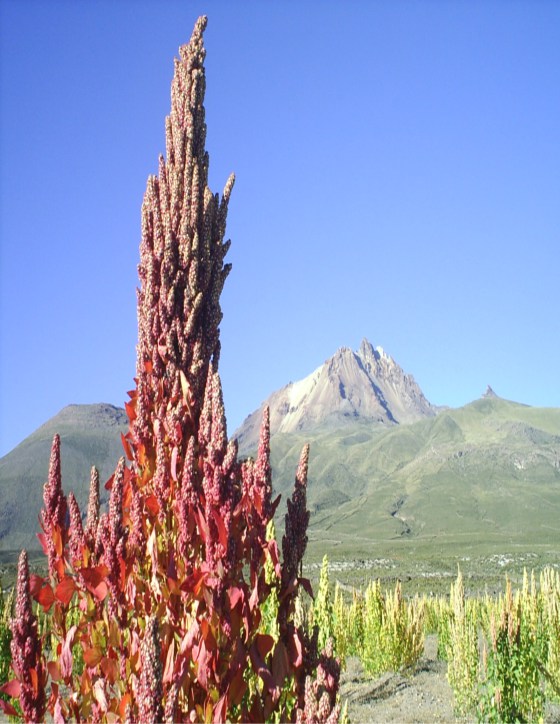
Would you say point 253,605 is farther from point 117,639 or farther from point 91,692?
point 91,692

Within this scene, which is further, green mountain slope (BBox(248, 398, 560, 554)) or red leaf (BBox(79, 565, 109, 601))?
green mountain slope (BBox(248, 398, 560, 554))

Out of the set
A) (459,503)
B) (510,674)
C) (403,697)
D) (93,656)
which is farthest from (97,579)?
(459,503)

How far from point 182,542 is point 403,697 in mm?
8590

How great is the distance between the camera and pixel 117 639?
2598 millimetres

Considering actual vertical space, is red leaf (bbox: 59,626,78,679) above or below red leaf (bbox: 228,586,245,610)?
below

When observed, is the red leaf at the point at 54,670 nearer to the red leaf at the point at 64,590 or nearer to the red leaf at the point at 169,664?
the red leaf at the point at 64,590

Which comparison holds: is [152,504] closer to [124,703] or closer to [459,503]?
[124,703]

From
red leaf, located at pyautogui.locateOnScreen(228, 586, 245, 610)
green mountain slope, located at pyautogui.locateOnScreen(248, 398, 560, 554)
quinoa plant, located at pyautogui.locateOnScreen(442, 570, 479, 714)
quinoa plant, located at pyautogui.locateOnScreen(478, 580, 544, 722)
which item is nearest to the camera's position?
red leaf, located at pyautogui.locateOnScreen(228, 586, 245, 610)

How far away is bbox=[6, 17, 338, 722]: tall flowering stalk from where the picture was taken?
8.10 feet

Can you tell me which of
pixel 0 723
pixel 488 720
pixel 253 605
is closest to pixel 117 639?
pixel 253 605

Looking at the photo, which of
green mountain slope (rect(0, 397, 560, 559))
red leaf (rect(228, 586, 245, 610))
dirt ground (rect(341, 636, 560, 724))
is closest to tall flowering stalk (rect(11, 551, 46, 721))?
red leaf (rect(228, 586, 245, 610))

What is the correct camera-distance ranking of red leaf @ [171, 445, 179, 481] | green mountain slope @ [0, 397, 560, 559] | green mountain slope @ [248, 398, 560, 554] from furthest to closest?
green mountain slope @ [248, 398, 560, 554], green mountain slope @ [0, 397, 560, 559], red leaf @ [171, 445, 179, 481]

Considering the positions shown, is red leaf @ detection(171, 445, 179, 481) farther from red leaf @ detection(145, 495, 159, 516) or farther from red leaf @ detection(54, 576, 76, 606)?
red leaf @ detection(54, 576, 76, 606)

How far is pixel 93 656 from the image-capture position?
2645 mm
